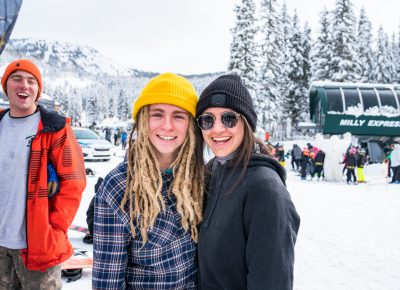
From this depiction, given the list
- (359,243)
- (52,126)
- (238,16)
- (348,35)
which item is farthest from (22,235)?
(348,35)

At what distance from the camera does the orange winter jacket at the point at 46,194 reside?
7.48 ft

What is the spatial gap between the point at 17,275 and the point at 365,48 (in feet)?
162

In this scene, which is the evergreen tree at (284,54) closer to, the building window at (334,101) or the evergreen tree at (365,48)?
the evergreen tree at (365,48)

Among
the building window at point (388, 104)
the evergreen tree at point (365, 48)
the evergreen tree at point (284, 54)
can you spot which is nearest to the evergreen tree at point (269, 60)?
the evergreen tree at point (284, 54)

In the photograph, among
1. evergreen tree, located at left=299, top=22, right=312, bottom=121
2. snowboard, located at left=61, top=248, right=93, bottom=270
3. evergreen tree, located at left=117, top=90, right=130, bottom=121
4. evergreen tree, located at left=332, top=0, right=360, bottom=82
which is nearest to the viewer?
snowboard, located at left=61, top=248, right=93, bottom=270

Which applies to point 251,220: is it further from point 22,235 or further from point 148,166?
point 22,235

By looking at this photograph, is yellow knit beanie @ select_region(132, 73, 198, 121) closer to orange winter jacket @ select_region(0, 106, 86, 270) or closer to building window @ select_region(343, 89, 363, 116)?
orange winter jacket @ select_region(0, 106, 86, 270)

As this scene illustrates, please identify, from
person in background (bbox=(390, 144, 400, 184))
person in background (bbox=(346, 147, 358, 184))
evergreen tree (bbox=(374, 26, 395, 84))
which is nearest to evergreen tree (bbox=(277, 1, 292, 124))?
evergreen tree (bbox=(374, 26, 395, 84))

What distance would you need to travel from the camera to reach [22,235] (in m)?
2.33

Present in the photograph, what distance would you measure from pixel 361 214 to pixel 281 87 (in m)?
32.4

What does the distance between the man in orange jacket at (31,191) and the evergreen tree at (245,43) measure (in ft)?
96.8

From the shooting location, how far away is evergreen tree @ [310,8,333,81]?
111ft

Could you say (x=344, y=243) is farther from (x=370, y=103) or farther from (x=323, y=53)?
(x=323, y=53)

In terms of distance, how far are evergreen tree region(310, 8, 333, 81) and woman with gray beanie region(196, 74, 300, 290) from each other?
116ft
